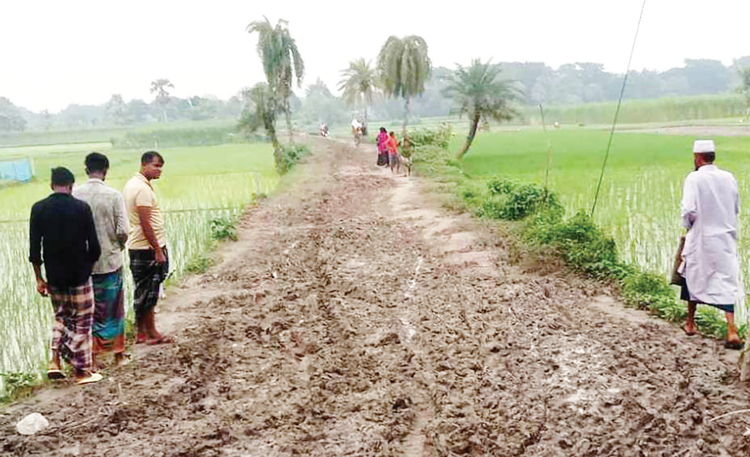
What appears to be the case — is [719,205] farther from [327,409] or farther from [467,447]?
[327,409]

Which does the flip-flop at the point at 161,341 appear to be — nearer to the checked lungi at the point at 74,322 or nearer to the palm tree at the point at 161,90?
the checked lungi at the point at 74,322

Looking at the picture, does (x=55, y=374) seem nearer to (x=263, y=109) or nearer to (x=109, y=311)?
(x=109, y=311)

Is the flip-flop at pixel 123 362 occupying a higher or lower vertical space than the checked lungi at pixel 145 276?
lower

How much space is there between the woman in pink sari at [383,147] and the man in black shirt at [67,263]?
47.7ft

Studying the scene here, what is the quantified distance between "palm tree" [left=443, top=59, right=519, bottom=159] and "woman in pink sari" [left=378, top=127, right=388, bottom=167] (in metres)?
5.47

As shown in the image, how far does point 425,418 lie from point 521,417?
544 mm

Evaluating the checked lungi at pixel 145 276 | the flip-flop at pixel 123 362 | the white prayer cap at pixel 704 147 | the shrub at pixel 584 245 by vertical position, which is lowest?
the flip-flop at pixel 123 362

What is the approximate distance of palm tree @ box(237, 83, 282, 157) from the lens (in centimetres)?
2383

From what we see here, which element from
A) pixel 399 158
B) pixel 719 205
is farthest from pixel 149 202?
pixel 399 158

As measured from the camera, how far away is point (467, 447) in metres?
3.53

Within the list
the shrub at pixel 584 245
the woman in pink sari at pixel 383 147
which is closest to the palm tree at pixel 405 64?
the woman in pink sari at pixel 383 147

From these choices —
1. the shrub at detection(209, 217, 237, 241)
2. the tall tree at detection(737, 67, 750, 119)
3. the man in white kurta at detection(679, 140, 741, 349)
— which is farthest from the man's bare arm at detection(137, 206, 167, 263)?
the tall tree at detection(737, 67, 750, 119)

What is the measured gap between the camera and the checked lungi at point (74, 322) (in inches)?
178

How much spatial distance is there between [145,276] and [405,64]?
2467 cm
